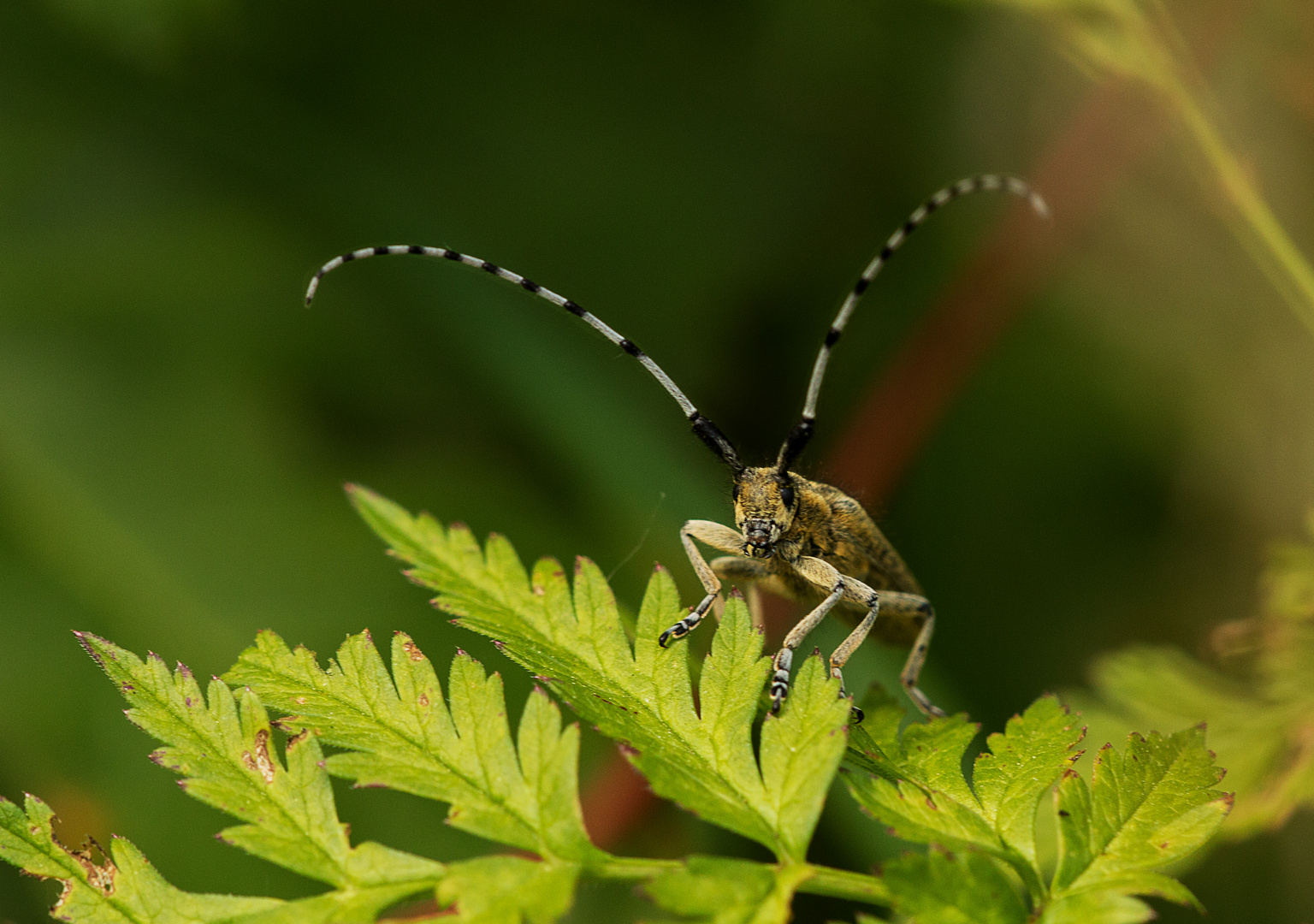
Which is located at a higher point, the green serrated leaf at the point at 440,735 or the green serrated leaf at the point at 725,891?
the green serrated leaf at the point at 725,891

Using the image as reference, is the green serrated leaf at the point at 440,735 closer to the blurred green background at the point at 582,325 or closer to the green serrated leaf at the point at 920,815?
the green serrated leaf at the point at 920,815

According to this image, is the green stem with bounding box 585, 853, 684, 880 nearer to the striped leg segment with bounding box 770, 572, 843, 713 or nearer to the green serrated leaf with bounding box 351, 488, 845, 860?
the green serrated leaf with bounding box 351, 488, 845, 860

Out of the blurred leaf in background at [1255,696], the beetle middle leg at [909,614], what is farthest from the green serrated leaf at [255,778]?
the blurred leaf in background at [1255,696]

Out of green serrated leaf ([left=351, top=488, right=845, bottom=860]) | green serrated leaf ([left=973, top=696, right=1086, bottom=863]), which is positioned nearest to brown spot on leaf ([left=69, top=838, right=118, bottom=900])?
green serrated leaf ([left=351, top=488, right=845, bottom=860])

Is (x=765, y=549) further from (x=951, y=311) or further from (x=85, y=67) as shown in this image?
(x=85, y=67)

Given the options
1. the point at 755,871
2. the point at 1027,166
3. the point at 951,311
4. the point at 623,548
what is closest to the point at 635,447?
the point at 623,548

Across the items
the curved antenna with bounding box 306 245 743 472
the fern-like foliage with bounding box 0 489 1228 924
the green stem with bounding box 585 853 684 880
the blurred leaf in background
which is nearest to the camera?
the fern-like foliage with bounding box 0 489 1228 924

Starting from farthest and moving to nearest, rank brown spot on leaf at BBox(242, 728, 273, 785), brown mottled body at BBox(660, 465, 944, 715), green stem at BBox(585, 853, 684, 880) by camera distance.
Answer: brown mottled body at BBox(660, 465, 944, 715)
brown spot on leaf at BBox(242, 728, 273, 785)
green stem at BBox(585, 853, 684, 880)
